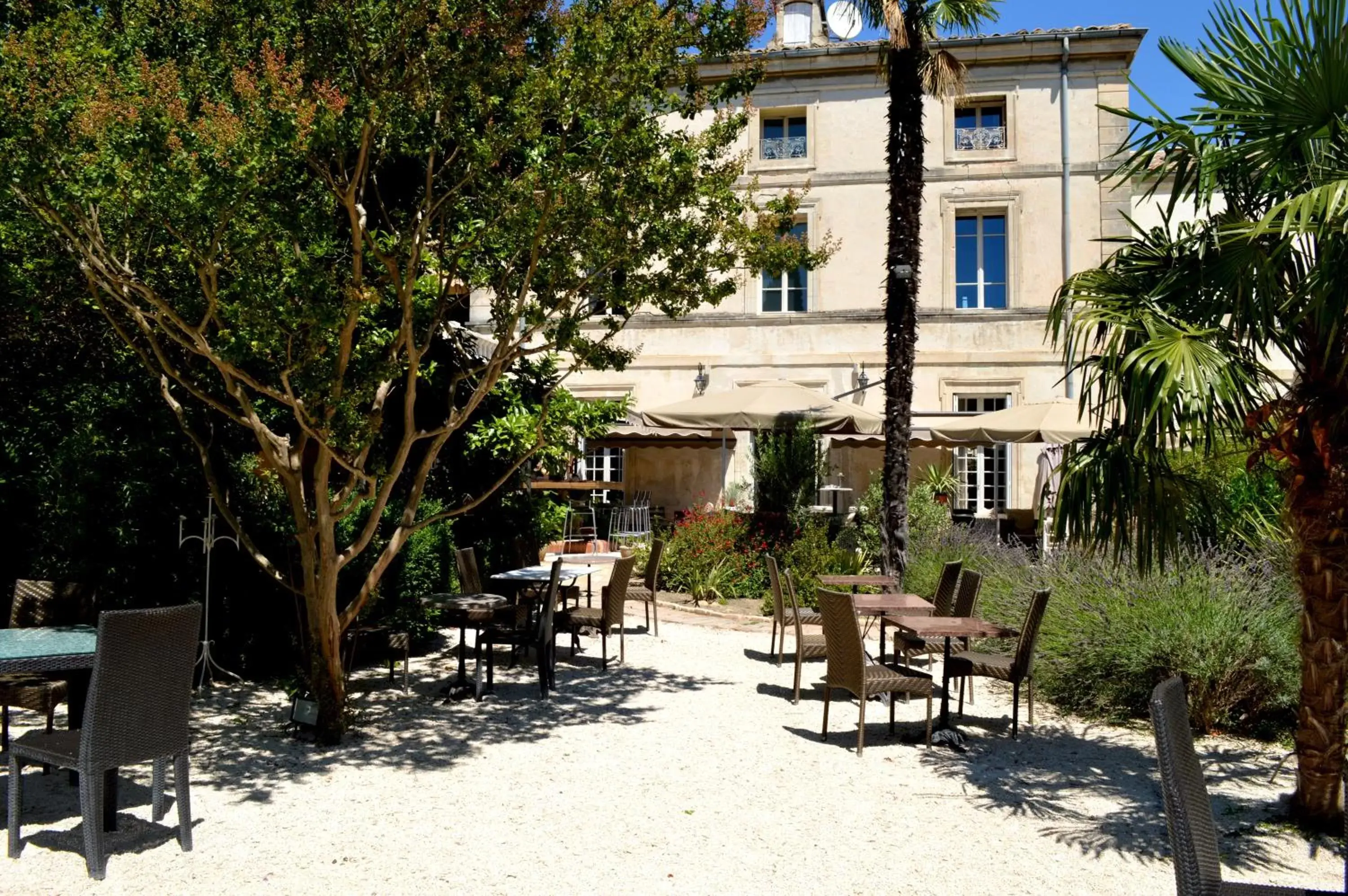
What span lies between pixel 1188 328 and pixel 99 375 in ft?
26.9

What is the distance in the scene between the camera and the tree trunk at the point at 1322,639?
4863 mm

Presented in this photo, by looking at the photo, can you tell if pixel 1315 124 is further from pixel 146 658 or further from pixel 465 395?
pixel 465 395

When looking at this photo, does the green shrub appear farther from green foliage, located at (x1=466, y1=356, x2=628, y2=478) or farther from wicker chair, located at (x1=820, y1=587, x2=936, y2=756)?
green foliage, located at (x1=466, y1=356, x2=628, y2=478)

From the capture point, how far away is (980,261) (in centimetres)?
→ 2080

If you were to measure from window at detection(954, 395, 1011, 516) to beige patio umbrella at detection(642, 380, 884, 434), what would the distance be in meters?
6.87

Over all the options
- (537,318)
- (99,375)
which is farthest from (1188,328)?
(99,375)

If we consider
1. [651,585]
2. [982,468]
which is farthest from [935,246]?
[651,585]

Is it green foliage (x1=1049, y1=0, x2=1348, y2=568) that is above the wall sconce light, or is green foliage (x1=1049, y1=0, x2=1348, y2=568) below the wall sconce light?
below

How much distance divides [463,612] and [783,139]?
53.3ft

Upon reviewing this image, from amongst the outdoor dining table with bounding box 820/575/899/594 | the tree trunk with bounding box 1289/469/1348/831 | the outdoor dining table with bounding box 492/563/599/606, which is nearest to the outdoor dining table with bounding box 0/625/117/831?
the outdoor dining table with bounding box 492/563/599/606

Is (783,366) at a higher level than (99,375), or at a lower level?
higher

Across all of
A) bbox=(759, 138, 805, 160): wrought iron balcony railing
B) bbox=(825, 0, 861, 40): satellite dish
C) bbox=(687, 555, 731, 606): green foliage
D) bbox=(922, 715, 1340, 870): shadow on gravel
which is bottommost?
bbox=(922, 715, 1340, 870): shadow on gravel

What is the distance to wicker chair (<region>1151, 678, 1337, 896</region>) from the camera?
2.59m

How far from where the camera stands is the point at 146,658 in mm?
4312
